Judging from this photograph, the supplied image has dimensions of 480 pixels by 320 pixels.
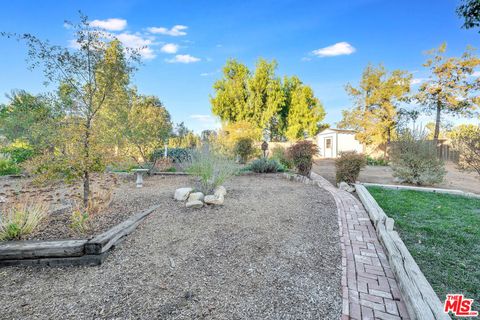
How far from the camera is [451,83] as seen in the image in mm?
12742

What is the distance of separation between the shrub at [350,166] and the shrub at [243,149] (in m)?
6.30

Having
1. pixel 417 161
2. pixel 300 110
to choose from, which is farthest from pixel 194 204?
pixel 300 110

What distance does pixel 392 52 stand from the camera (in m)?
9.34

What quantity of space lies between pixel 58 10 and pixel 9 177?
6.80 metres

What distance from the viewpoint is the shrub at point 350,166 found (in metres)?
6.06

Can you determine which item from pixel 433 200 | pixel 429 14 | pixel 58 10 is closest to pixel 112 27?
pixel 58 10

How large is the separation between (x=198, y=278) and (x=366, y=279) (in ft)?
5.01

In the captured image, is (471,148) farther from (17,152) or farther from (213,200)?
(17,152)

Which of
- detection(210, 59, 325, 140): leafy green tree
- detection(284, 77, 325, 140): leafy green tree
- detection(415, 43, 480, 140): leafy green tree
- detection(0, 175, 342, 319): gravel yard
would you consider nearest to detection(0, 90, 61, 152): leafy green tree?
detection(0, 175, 342, 319): gravel yard

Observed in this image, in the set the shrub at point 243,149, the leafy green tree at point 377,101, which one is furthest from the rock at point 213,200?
the leafy green tree at point 377,101

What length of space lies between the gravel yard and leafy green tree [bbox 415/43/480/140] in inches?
619

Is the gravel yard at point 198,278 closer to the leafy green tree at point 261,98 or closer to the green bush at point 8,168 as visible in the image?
the green bush at point 8,168

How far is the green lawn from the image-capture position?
189 cm

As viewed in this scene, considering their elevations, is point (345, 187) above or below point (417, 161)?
below
